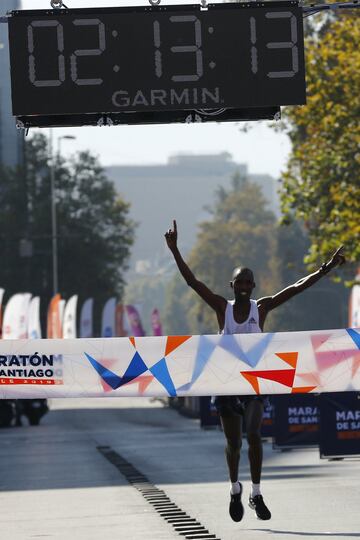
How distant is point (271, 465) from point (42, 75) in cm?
945

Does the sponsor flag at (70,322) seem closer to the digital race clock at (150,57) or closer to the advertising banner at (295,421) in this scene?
the advertising banner at (295,421)

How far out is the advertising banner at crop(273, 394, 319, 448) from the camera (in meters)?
27.5

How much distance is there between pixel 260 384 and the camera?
1436 centimetres

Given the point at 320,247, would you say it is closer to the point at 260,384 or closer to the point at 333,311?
the point at 260,384

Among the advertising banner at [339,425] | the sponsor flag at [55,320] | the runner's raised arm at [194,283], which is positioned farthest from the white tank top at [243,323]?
the sponsor flag at [55,320]

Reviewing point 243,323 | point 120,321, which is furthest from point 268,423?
point 120,321

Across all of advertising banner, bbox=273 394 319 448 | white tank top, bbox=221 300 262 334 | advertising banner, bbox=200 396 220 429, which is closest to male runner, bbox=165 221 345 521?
white tank top, bbox=221 300 262 334

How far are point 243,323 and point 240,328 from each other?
13 cm

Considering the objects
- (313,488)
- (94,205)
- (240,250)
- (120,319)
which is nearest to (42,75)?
(313,488)

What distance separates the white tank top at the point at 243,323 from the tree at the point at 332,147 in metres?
24.7

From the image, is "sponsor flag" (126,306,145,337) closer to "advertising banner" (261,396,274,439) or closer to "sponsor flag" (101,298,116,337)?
"sponsor flag" (101,298,116,337)

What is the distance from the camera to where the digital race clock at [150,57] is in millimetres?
16438

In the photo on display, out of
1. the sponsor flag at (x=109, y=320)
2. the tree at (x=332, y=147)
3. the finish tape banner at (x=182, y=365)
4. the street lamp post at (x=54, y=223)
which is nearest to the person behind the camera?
the finish tape banner at (x=182, y=365)

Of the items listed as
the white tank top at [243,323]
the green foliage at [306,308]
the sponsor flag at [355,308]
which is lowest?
the green foliage at [306,308]
